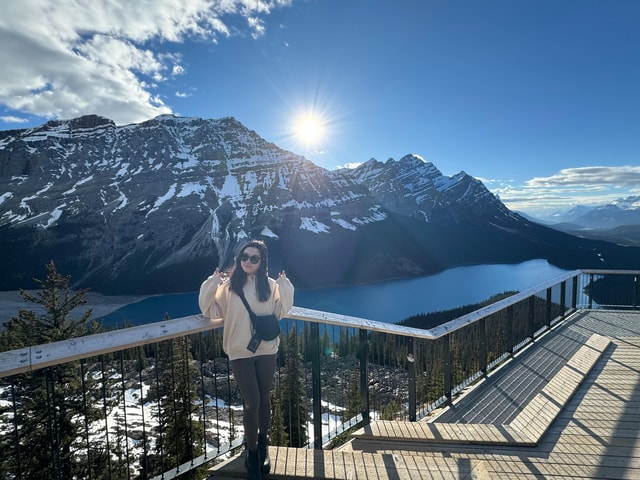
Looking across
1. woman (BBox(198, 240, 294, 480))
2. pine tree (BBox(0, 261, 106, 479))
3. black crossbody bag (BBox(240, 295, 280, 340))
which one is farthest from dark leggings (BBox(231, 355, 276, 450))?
pine tree (BBox(0, 261, 106, 479))

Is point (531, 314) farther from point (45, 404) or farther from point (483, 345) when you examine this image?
→ point (45, 404)

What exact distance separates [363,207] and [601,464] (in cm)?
18814

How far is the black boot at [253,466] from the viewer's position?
2477 millimetres

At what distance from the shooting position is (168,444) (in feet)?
40.4

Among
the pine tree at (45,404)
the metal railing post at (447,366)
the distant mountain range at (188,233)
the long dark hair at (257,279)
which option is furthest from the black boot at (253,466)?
the distant mountain range at (188,233)

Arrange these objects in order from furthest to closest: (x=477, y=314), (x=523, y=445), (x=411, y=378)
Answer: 1. (x=477, y=314)
2. (x=411, y=378)
3. (x=523, y=445)

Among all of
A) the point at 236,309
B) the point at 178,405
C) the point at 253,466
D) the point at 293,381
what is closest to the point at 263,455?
the point at 253,466

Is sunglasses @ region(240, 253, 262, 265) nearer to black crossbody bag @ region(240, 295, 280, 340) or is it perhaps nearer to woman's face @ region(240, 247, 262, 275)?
woman's face @ region(240, 247, 262, 275)

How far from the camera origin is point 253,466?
248 cm

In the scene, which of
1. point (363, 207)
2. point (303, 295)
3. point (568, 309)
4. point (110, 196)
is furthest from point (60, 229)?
point (568, 309)

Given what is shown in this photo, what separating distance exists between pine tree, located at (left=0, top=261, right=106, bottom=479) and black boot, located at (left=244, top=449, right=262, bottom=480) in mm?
3923

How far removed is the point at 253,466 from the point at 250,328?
0.89m

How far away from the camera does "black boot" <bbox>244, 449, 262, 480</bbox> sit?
248cm

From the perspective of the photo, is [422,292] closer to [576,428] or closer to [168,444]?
[168,444]
